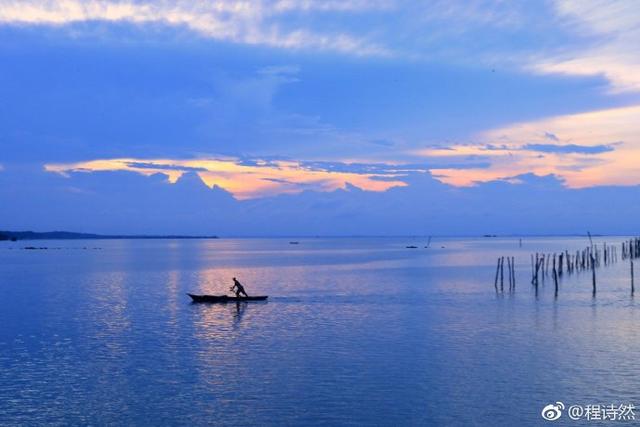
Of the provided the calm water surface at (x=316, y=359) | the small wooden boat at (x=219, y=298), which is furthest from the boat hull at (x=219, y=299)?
the calm water surface at (x=316, y=359)

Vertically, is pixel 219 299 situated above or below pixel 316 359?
above

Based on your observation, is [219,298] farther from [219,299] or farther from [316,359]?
[316,359]

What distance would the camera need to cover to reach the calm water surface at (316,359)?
1509cm

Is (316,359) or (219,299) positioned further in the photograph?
(219,299)

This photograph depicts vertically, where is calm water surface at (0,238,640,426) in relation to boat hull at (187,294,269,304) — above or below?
below

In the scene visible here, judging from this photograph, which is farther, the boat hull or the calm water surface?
the boat hull

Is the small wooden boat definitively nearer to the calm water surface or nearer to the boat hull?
the boat hull

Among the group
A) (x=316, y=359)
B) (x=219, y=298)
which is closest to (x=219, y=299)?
(x=219, y=298)

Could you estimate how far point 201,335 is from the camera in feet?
82.3

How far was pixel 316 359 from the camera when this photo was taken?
20094mm

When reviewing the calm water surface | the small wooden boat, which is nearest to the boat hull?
the small wooden boat

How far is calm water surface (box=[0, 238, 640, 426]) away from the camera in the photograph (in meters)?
15.1

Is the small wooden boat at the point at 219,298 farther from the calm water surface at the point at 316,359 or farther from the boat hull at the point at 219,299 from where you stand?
the calm water surface at the point at 316,359

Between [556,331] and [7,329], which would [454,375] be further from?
[7,329]
